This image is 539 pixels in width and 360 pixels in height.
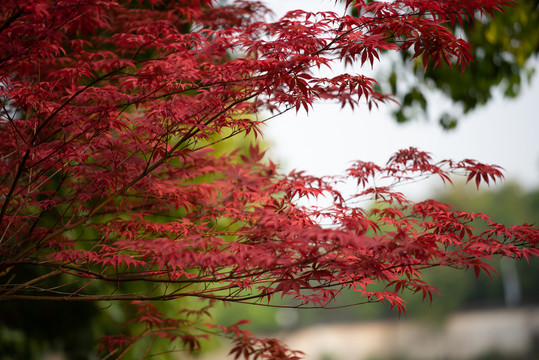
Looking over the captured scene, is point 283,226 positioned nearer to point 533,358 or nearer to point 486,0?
point 486,0

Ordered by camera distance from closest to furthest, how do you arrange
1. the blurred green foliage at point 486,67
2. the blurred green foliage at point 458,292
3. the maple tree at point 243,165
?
the maple tree at point 243,165, the blurred green foliage at point 486,67, the blurred green foliage at point 458,292

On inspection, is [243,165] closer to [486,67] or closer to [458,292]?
[486,67]

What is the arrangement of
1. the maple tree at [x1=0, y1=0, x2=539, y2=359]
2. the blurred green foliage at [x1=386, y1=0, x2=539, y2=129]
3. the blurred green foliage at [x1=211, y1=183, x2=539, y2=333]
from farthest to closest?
the blurred green foliage at [x1=211, y1=183, x2=539, y2=333]
the blurred green foliage at [x1=386, y1=0, x2=539, y2=129]
the maple tree at [x1=0, y1=0, x2=539, y2=359]

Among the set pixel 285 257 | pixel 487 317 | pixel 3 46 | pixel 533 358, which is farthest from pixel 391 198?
pixel 487 317

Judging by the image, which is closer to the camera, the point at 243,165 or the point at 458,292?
the point at 243,165

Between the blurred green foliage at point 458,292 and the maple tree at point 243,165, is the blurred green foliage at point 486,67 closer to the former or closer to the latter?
the maple tree at point 243,165

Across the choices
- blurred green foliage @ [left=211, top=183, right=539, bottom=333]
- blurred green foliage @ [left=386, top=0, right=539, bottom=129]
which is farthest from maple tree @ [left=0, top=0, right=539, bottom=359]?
blurred green foliage @ [left=211, top=183, right=539, bottom=333]

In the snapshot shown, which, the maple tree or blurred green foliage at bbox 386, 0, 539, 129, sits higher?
blurred green foliage at bbox 386, 0, 539, 129

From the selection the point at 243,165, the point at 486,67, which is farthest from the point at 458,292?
the point at 243,165

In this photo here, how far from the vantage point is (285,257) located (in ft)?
5.02

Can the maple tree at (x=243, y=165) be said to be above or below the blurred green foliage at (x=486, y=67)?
below

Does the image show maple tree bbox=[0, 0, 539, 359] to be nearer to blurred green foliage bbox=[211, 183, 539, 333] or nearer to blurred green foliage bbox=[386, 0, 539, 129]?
blurred green foliage bbox=[386, 0, 539, 129]

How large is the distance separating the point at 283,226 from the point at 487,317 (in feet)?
63.5

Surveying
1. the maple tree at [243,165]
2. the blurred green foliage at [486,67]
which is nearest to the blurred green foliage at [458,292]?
the blurred green foliage at [486,67]
